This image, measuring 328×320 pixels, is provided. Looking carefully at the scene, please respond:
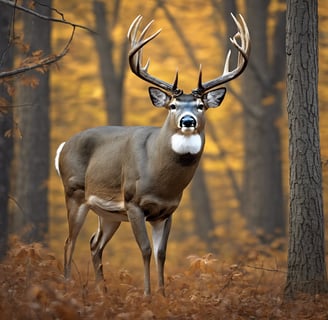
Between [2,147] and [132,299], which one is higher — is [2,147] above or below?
above

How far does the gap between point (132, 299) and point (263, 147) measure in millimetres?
9456

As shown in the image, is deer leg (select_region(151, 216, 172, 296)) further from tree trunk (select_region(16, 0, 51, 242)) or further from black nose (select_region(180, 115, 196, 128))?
tree trunk (select_region(16, 0, 51, 242))

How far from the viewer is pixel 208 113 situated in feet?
77.6

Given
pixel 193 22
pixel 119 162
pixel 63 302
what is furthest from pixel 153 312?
pixel 193 22

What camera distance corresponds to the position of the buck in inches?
321

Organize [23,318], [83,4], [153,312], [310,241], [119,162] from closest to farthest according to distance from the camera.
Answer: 1. [23,318]
2. [153,312]
3. [310,241]
4. [119,162]
5. [83,4]

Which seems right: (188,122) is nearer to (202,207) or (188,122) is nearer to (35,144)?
(35,144)

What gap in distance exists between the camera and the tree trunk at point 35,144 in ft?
45.0

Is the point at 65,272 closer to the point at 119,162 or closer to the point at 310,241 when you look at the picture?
the point at 119,162

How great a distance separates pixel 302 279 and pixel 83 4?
13.4 metres

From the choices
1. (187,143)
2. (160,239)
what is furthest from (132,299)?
(187,143)

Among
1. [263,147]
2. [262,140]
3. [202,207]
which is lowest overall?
[202,207]

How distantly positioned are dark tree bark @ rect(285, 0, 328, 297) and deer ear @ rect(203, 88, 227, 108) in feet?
2.74

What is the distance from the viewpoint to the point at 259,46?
16.7 metres
